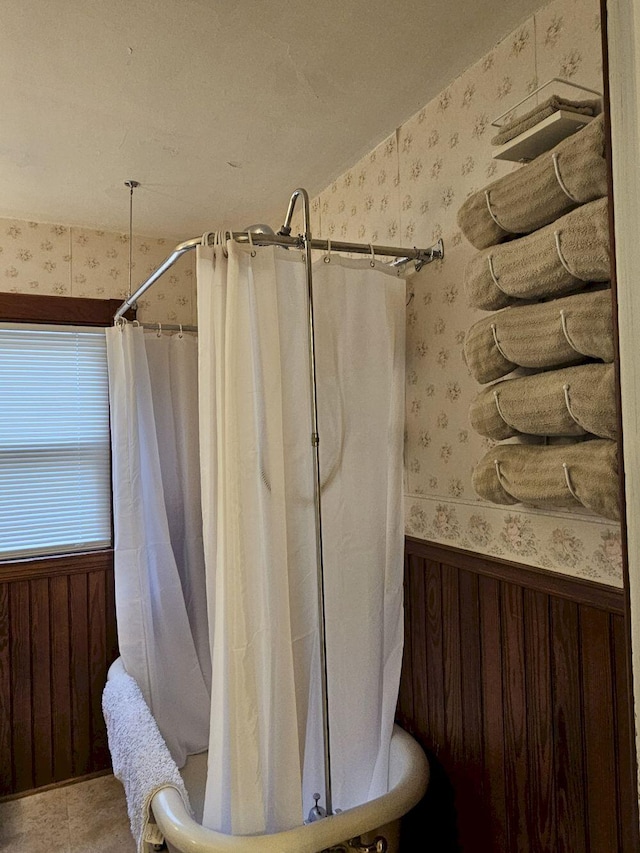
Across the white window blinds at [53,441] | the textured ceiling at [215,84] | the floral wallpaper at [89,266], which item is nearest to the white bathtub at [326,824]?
the white window blinds at [53,441]

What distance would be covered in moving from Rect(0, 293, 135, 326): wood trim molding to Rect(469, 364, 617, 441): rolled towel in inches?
80.8

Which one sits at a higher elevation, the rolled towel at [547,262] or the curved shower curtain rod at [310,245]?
the curved shower curtain rod at [310,245]

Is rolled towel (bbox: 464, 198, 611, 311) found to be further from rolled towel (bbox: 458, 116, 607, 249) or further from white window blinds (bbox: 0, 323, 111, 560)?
white window blinds (bbox: 0, 323, 111, 560)

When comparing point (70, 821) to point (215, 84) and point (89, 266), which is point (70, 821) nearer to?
point (89, 266)

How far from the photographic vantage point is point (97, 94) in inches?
63.0

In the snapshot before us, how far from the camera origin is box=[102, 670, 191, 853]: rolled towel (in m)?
1.54

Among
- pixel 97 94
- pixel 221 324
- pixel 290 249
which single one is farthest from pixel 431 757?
pixel 97 94

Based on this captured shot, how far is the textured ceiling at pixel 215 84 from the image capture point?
51.9 inches

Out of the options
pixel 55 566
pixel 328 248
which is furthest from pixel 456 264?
pixel 55 566

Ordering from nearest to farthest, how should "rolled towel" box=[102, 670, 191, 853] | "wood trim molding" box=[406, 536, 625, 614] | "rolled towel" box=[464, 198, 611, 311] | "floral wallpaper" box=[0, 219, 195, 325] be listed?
"rolled towel" box=[464, 198, 611, 311] → "wood trim molding" box=[406, 536, 625, 614] → "rolled towel" box=[102, 670, 191, 853] → "floral wallpaper" box=[0, 219, 195, 325]

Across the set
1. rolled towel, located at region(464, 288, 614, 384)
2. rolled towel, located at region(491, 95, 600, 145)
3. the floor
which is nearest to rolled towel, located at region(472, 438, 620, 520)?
rolled towel, located at region(464, 288, 614, 384)

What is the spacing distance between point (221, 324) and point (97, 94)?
0.81 metres

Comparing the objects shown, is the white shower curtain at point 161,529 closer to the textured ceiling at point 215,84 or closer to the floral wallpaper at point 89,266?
the floral wallpaper at point 89,266

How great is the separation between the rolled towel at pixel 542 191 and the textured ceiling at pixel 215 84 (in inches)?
19.5
